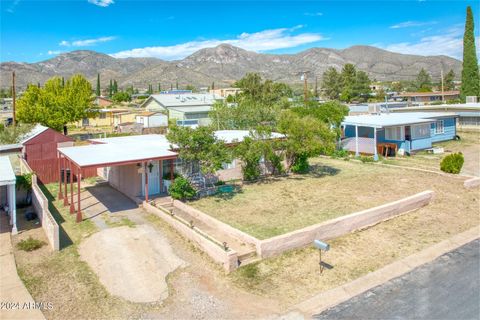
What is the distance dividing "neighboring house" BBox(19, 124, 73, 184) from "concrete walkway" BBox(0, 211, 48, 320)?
970cm

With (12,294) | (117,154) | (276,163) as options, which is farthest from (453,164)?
(12,294)

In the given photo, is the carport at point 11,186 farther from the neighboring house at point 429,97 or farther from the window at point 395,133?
the neighboring house at point 429,97

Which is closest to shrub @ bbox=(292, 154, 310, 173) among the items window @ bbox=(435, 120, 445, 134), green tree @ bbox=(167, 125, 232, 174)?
green tree @ bbox=(167, 125, 232, 174)

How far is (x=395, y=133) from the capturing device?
99.0 feet

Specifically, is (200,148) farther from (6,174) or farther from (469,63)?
(469,63)

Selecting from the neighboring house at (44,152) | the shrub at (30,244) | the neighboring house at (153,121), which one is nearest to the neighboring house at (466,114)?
the neighboring house at (153,121)

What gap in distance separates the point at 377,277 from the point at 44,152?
20388 millimetres

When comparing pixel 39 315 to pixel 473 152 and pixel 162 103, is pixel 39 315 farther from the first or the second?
pixel 162 103

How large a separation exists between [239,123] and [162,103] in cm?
2966

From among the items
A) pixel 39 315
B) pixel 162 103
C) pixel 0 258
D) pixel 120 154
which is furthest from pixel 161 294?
pixel 162 103

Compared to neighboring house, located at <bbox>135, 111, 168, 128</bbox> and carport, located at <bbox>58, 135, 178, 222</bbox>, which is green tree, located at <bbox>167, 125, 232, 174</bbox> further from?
neighboring house, located at <bbox>135, 111, 168, 128</bbox>

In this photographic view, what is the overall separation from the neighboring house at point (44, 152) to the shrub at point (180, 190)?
914 cm

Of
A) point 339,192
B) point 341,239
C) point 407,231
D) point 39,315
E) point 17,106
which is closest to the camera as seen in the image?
point 39,315

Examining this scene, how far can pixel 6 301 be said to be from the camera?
32.0 feet
